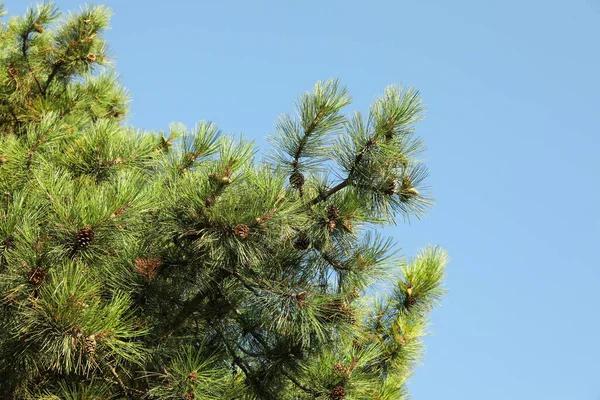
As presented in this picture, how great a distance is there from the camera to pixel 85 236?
261 cm

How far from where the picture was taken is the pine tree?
264 cm

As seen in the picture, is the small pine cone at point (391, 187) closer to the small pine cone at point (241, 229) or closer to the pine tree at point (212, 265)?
the pine tree at point (212, 265)

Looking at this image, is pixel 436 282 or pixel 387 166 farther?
pixel 436 282

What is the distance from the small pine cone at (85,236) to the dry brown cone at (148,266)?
0.41 meters

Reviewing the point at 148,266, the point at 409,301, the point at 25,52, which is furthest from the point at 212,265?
the point at 25,52

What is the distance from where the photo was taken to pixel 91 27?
5.24 meters

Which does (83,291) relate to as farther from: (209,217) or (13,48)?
(13,48)

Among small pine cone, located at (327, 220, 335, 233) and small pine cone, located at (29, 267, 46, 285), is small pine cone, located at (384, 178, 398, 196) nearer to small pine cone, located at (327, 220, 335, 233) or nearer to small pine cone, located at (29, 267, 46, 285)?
small pine cone, located at (327, 220, 335, 233)

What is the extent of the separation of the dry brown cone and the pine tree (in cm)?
2

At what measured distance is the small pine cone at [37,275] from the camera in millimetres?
2638

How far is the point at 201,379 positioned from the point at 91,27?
3228mm

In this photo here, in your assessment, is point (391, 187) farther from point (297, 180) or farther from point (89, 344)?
point (89, 344)

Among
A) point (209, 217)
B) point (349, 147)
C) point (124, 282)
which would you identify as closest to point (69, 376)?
point (124, 282)

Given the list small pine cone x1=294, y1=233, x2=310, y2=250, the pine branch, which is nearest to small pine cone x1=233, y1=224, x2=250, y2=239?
small pine cone x1=294, y1=233, x2=310, y2=250
